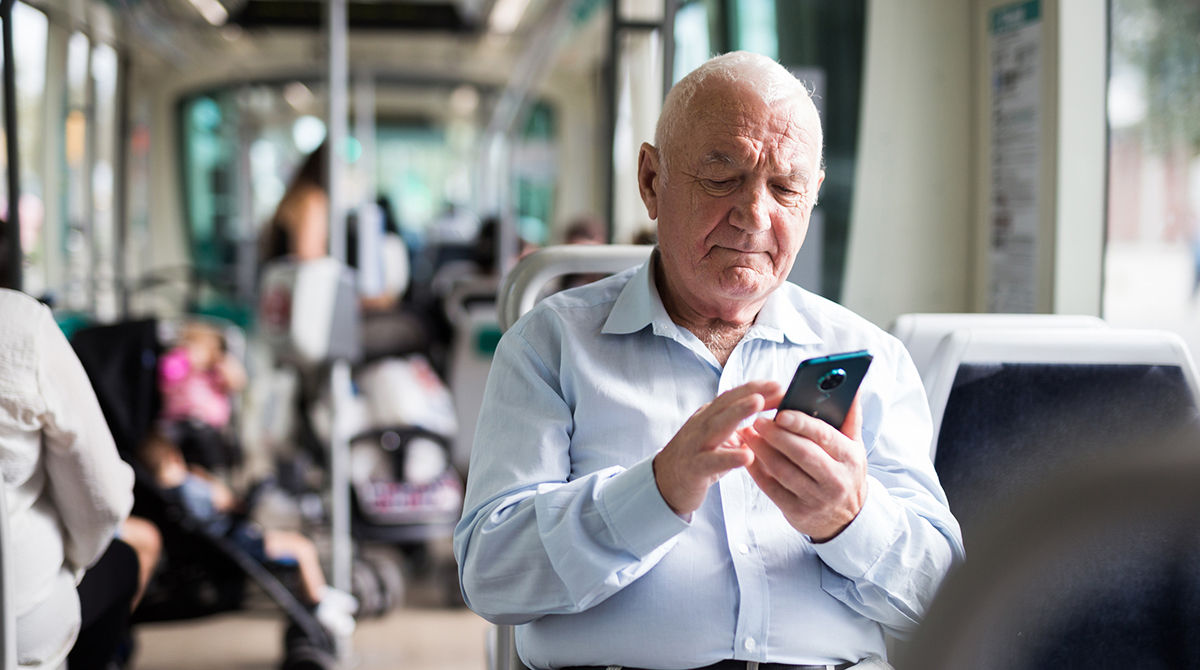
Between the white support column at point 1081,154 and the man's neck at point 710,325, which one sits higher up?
the white support column at point 1081,154

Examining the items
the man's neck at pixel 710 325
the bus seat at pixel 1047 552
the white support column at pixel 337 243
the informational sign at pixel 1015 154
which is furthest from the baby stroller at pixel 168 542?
the bus seat at pixel 1047 552

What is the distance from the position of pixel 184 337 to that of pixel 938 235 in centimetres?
267

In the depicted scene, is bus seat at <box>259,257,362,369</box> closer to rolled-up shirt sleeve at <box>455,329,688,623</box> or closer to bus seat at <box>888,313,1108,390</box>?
rolled-up shirt sleeve at <box>455,329,688,623</box>

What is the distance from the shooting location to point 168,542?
246 cm

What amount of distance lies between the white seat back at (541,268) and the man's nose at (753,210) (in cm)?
30

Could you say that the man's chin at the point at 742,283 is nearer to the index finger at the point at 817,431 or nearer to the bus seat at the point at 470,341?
the index finger at the point at 817,431

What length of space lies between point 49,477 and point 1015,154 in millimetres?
1818

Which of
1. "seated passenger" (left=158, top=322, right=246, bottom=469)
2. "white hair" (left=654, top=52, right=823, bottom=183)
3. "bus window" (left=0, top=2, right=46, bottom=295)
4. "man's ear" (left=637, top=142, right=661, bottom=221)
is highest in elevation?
"bus window" (left=0, top=2, right=46, bottom=295)

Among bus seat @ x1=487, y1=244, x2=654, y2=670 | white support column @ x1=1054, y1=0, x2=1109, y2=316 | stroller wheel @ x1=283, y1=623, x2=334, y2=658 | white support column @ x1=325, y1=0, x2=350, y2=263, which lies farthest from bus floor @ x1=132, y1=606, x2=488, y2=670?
white support column @ x1=1054, y1=0, x2=1109, y2=316

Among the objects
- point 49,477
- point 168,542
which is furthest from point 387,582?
point 49,477

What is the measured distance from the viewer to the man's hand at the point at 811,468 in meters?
0.94

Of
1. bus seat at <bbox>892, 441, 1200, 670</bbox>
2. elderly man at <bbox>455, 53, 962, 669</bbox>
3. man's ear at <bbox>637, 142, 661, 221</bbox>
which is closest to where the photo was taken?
bus seat at <bbox>892, 441, 1200, 670</bbox>

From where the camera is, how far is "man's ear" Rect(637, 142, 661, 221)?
1.25 metres

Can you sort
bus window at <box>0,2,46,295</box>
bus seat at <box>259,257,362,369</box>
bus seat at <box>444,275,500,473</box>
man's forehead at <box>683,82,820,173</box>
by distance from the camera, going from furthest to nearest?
bus window at <box>0,2,46,295</box>, bus seat at <box>444,275,500,473</box>, bus seat at <box>259,257,362,369</box>, man's forehead at <box>683,82,820,173</box>
